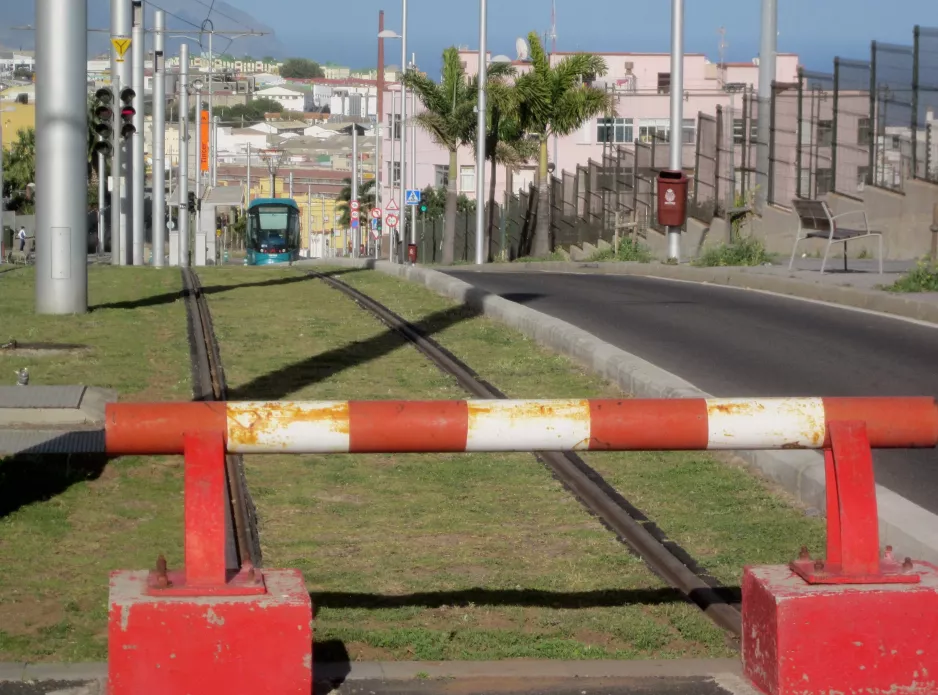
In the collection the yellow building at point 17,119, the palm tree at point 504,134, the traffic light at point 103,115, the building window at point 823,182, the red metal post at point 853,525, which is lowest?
the red metal post at point 853,525

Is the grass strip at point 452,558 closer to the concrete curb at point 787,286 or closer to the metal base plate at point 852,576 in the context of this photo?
the metal base plate at point 852,576

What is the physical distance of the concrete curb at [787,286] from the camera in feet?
49.9

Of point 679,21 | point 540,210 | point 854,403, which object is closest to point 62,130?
point 854,403

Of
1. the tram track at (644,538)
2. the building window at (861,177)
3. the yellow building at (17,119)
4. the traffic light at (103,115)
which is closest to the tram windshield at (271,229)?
the traffic light at (103,115)

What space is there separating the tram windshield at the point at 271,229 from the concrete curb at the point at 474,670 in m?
55.4

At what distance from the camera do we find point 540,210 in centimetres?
4872

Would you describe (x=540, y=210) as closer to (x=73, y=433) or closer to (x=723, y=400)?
(x=73, y=433)

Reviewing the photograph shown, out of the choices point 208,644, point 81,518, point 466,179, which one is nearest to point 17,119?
point 466,179

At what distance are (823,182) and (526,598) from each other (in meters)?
24.0

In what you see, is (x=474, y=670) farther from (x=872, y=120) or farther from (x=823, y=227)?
(x=872, y=120)

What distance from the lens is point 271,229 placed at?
2351 inches

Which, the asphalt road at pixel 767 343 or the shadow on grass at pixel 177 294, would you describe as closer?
the asphalt road at pixel 767 343

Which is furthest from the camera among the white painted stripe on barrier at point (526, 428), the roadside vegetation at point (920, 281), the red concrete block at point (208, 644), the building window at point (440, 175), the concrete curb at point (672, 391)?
the building window at point (440, 175)

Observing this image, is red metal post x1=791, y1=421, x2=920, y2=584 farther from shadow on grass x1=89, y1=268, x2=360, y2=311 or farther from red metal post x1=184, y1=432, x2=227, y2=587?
shadow on grass x1=89, y1=268, x2=360, y2=311
